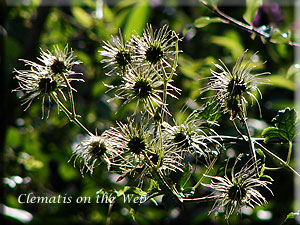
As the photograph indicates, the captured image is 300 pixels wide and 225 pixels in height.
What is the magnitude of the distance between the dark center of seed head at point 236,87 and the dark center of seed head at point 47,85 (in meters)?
0.26

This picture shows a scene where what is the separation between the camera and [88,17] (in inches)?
66.4

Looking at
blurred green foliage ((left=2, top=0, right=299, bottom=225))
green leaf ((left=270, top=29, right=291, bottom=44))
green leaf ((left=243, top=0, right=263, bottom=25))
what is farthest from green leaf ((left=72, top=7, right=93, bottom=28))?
green leaf ((left=270, top=29, right=291, bottom=44))

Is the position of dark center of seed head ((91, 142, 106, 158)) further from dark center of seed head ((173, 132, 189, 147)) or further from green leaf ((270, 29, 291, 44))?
green leaf ((270, 29, 291, 44))

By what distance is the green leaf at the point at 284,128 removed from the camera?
0.57 m

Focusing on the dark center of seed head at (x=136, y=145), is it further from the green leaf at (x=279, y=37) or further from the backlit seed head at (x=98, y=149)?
the green leaf at (x=279, y=37)

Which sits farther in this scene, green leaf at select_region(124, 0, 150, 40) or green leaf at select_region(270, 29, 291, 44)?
green leaf at select_region(124, 0, 150, 40)

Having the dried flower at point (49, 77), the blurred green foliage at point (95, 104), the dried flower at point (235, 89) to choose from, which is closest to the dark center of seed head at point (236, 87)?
the dried flower at point (235, 89)

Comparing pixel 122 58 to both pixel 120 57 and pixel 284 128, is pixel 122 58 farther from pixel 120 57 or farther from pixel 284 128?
pixel 284 128

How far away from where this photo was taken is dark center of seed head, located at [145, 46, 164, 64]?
58 cm

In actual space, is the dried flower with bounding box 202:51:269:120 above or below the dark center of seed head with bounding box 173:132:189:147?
above

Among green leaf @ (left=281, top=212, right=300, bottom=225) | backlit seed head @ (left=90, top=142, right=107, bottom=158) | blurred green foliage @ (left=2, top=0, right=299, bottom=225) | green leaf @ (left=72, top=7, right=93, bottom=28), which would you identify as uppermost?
green leaf @ (left=72, top=7, right=93, bottom=28)

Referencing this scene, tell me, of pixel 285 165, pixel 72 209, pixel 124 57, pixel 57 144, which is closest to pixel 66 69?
pixel 124 57

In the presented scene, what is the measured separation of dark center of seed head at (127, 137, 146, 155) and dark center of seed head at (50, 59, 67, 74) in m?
0.16

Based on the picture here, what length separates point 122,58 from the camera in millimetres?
600
